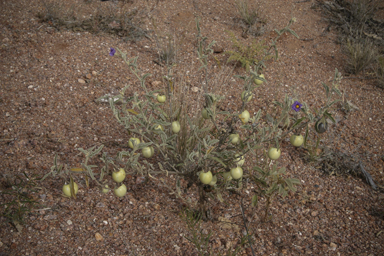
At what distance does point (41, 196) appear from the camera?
2.23 meters

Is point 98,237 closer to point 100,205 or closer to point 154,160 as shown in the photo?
point 100,205

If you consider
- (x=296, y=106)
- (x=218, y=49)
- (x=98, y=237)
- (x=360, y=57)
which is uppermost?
(x=296, y=106)

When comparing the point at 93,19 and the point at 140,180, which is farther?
the point at 93,19

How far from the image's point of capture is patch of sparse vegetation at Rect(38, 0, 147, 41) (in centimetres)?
378

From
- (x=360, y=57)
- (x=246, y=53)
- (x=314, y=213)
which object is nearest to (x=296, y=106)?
(x=314, y=213)

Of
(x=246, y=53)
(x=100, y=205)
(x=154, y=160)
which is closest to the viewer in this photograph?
(x=100, y=205)

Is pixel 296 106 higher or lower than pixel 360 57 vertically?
higher

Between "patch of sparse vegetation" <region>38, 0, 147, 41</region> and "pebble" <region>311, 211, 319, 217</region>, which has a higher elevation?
"patch of sparse vegetation" <region>38, 0, 147, 41</region>

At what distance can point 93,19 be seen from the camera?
150 inches

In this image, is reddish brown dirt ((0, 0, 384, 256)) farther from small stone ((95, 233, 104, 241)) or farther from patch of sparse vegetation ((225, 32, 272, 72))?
patch of sparse vegetation ((225, 32, 272, 72))

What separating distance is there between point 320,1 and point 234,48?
78.1 inches

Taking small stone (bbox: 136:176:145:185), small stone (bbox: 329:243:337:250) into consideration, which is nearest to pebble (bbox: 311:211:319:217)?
small stone (bbox: 329:243:337:250)

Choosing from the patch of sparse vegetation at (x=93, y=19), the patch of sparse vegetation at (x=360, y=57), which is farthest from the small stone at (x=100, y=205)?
the patch of sparse vegetation at (x=360, y=57)

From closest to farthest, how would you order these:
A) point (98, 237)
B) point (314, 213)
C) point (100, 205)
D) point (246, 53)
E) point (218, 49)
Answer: point (98, 237) → point (100, 205) → point (314, 213) → point (246, 53) → point (218, 49)
